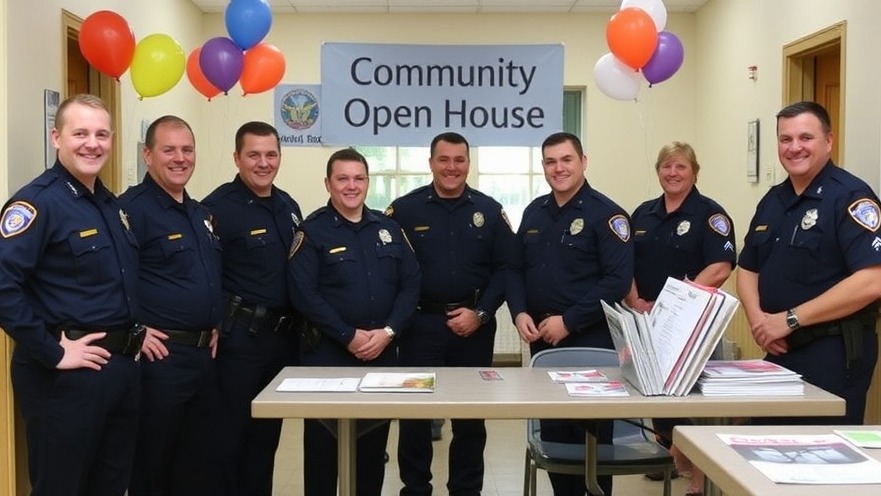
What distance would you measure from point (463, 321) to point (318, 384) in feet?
3.81

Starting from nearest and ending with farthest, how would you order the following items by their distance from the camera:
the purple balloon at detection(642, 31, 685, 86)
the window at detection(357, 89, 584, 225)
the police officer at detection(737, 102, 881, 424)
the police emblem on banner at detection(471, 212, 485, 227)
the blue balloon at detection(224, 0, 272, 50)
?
1. the police officer at detection(737, 102, 881, 424)
2. the police emblem on banner at detection(471, 212, 485, 227)
3. the blue balloon at detection(224, 0, 272, 50)
4. the purple balloon at detection(642, 31, 685, 86)
5. the window at detection(357, 89, 584, 225)

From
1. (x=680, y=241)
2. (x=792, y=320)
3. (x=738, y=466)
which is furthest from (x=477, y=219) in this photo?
(x=738, y=466)

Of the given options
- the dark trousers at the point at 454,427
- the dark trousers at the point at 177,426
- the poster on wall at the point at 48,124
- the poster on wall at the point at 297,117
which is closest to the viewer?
the dark trousers at the point at 177,426

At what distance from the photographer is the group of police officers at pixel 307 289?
2590 millimetres

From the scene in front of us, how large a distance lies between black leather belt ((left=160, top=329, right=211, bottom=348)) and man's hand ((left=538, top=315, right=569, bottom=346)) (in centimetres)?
130

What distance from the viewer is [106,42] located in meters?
3.64

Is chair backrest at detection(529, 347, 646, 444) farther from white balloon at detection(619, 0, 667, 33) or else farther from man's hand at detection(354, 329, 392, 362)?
white balloon at detection(619, 0, 667, 33)

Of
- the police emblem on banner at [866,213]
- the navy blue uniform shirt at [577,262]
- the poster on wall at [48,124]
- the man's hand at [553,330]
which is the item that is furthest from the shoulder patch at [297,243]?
the police emblem on banner at [866,213]

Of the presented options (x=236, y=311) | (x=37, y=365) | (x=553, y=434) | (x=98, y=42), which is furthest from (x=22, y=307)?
(x=553, y=434)

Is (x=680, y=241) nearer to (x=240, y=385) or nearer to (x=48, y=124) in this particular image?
(x=240, y=385)

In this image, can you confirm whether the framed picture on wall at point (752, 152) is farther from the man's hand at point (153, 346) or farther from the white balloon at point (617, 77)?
the man's hand at point (153, 346)

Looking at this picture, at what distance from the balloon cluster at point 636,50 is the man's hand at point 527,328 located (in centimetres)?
158

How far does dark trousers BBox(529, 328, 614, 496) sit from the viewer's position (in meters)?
3.19

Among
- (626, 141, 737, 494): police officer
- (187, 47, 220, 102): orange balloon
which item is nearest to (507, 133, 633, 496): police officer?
(626, 141, 737, 494): police officer
